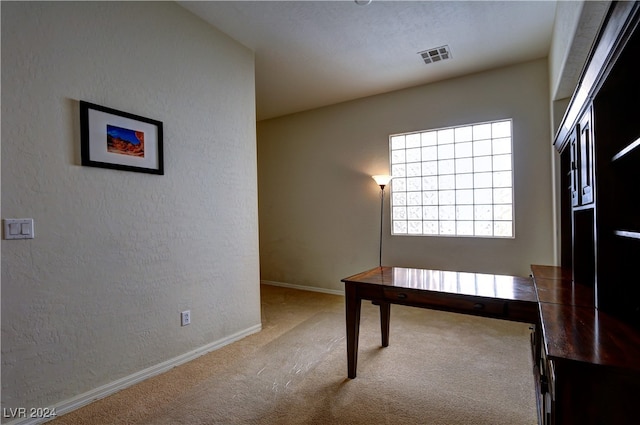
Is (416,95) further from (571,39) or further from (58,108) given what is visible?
(58,108)

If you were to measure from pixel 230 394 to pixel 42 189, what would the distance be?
1.64 metres

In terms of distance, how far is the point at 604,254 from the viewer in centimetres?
125

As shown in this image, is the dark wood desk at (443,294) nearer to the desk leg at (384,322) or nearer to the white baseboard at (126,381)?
the desk leg at (384,322)

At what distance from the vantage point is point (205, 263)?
2.70 m

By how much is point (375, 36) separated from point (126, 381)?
3.39 m

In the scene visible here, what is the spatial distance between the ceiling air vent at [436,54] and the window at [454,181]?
890 millimetres

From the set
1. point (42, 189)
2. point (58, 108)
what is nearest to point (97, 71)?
point (58, 108)

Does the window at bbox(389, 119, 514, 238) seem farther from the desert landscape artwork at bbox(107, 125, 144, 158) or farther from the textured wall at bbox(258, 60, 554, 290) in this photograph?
the desert landscape artwork at bbox(107, 125, 144, 158)

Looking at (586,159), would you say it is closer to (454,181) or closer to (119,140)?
(454,181)

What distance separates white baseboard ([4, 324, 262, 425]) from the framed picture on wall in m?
1.41

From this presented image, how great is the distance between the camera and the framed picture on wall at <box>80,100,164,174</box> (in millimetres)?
1967

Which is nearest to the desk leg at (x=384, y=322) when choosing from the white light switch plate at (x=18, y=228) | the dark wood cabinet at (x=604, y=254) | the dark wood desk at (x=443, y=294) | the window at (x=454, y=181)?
the dark wood desk at (x=443, y=294)

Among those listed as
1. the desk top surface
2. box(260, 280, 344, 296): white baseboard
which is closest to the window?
box(260, 280, 344, 296): white baseboard

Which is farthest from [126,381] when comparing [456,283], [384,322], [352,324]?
[456,283]
